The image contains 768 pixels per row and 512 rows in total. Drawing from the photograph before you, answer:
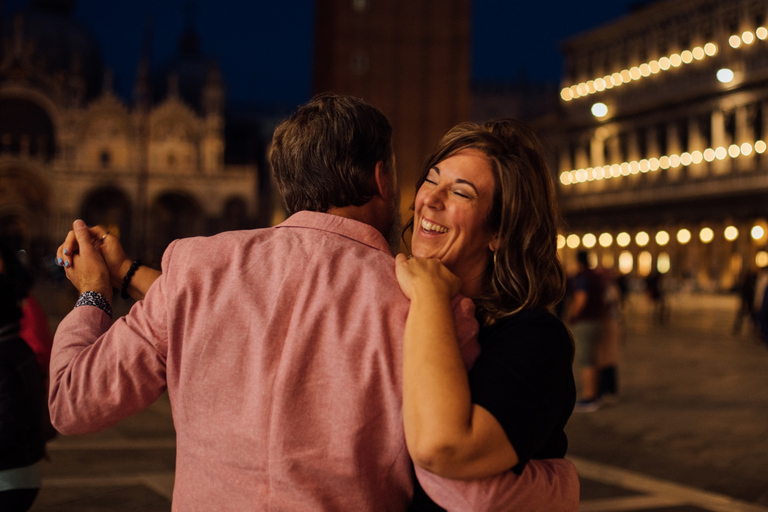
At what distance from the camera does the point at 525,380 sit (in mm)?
1600

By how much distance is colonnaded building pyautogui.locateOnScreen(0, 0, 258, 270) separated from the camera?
57531 millimetres

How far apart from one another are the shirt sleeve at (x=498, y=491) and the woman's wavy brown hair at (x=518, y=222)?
1.07ft

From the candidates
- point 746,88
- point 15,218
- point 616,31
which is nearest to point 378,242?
point 746,88

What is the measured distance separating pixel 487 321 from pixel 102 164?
6176cm

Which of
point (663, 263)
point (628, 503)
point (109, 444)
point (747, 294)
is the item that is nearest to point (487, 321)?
point (628, 503)

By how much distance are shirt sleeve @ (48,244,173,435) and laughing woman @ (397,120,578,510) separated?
19.5 inches

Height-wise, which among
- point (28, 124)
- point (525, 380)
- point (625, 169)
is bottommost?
point (525, 380)

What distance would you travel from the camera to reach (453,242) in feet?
6.07

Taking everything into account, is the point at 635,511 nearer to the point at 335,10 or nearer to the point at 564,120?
the point at 335,10

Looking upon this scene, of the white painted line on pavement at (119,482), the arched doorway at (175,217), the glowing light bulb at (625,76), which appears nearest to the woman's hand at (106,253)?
the white painted line on pavement at (119,482)

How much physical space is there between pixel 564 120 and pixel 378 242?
57.0 meters

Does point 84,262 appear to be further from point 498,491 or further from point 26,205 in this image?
point 26,205

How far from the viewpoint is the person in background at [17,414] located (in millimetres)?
2896

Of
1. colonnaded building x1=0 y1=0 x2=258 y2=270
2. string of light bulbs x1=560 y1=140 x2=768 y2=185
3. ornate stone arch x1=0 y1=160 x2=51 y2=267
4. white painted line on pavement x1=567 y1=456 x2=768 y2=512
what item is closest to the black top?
white painted line on pavement x1=567 y1=456 x2=768 y2=512
